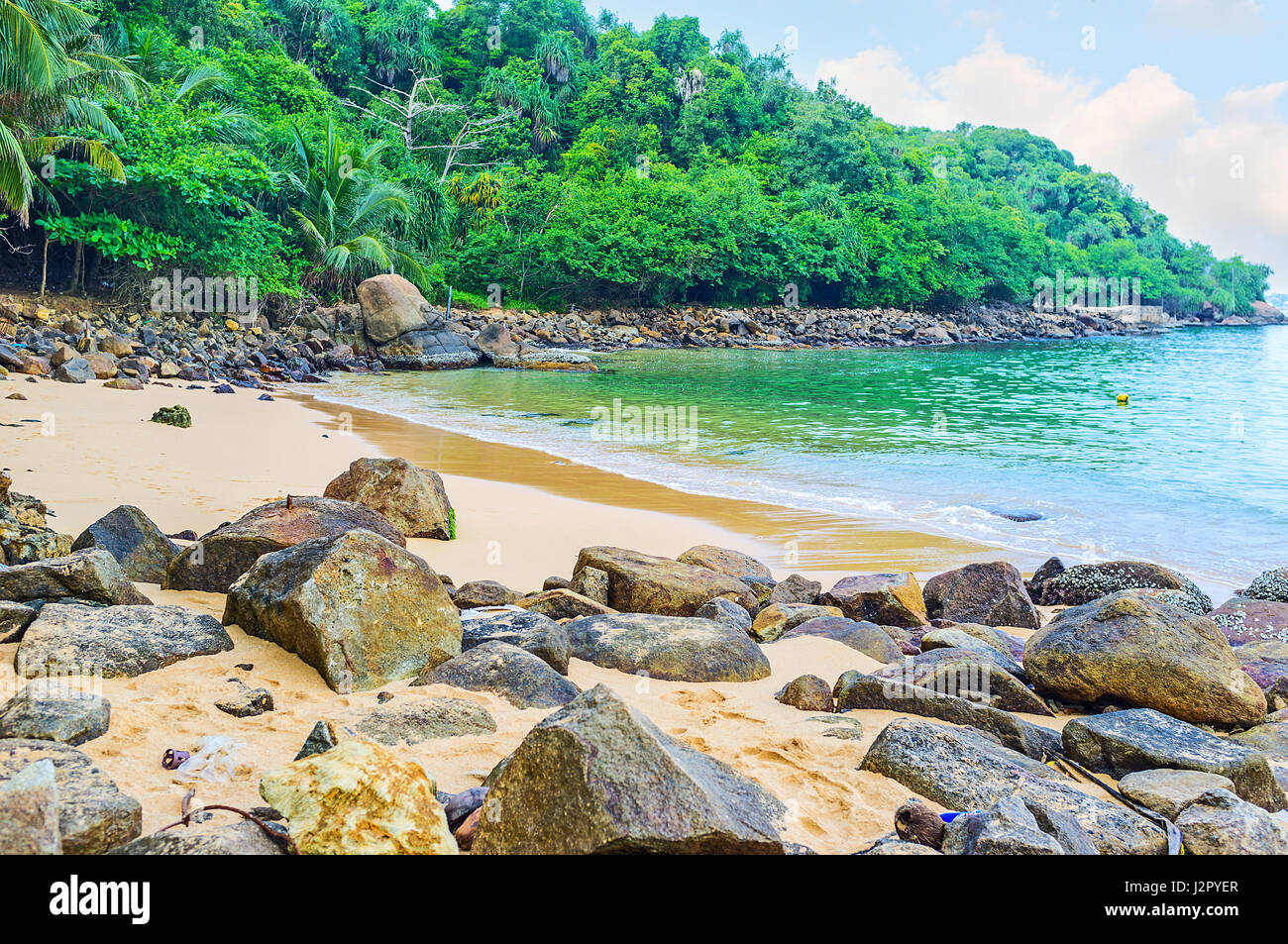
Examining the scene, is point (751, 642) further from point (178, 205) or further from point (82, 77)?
point (178, 205)

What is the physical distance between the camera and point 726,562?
6621 mm

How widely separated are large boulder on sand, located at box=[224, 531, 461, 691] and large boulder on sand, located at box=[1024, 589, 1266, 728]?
281 cm

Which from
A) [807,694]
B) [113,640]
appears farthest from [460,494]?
Answer: [807,694]

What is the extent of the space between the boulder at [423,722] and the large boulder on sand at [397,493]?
351 centimetres

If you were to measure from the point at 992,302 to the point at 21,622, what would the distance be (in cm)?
6649

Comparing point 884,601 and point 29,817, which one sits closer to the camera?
point 29,817

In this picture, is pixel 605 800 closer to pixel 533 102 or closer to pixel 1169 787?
pixel 1169 787

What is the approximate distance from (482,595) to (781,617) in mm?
1756

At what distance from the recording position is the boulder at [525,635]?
12.9 feet

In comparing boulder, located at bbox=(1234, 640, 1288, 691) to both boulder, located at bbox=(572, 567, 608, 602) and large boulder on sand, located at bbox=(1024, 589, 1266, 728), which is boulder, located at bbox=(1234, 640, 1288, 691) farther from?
boulder, located at bbox=(572, 567, 608, 602)

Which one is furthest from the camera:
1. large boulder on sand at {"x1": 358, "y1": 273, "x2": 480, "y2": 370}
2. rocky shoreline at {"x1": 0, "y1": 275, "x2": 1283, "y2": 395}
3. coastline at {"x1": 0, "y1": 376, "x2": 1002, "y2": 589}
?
large boulder on sand at {"x1": 358, "y1": 273, "x2": 480, "y2": 370}

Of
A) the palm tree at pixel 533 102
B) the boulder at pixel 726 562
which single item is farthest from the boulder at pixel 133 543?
the palm tree at pixel 533 102

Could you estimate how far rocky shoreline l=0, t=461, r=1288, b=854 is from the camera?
85.5 inches
